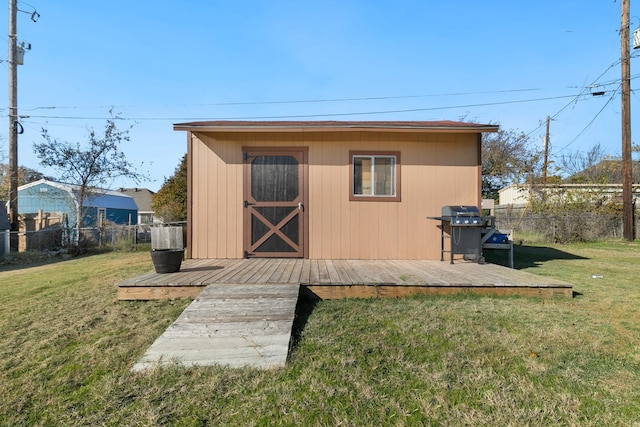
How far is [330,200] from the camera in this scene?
575 centimetres

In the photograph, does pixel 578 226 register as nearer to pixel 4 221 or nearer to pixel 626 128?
pixel 626 128

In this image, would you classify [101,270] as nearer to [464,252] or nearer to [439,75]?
[464,252]

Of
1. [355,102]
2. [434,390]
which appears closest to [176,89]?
[355,102]

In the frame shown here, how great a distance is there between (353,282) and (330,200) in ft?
7.64

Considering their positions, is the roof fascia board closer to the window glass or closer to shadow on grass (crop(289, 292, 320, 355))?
the window glass

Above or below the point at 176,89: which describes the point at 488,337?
below

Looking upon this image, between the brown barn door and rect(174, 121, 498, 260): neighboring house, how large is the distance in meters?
0.02

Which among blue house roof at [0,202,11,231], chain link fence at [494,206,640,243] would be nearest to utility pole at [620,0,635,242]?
chain link fence at [494,206,640,243]

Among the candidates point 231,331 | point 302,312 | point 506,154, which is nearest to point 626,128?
point 506,154

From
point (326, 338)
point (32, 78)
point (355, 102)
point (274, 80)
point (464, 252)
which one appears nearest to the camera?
point (326, 338)

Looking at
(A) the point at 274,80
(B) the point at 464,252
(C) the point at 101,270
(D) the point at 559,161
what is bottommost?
(C) the point at 101,270

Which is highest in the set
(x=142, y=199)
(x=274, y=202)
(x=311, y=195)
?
(x=142, y=199)

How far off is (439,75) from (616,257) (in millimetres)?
10196

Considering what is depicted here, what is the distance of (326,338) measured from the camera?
8.36 ft
